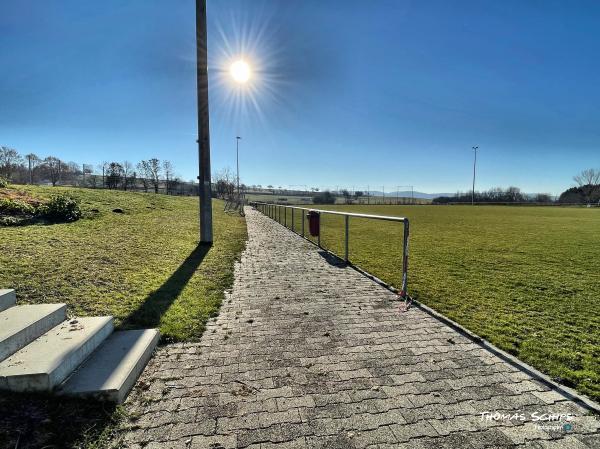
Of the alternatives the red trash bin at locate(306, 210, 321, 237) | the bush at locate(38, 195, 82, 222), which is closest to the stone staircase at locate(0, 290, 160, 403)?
the bush at locate(38, 195, 82, 222)

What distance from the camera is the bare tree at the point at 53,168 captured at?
A: 44344 mm

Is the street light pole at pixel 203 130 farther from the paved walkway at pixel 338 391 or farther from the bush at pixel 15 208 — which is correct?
the paved walkway at pixel 338 391

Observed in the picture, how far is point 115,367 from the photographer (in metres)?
2.46

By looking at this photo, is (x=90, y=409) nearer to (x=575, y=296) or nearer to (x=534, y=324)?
(x=534, y=324)

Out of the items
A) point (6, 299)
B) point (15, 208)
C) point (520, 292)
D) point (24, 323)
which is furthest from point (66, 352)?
point (15, 208)

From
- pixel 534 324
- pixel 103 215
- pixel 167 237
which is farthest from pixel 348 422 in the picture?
pixel 103 215

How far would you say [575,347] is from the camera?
3.11 metres

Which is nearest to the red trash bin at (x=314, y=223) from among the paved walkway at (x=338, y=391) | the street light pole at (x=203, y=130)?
the street light pole at (x=203, y=130)

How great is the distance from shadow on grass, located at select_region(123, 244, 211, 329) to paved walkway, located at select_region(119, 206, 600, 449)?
632mm

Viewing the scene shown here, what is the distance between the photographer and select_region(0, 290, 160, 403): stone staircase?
2137mm

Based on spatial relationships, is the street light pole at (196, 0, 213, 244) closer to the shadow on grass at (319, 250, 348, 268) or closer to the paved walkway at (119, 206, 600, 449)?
the shadow on grass at (319, 250, 348, 268)

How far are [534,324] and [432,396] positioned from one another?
2223 mm

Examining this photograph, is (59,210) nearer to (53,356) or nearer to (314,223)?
(314,223)

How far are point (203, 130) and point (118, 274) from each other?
5560 mm
